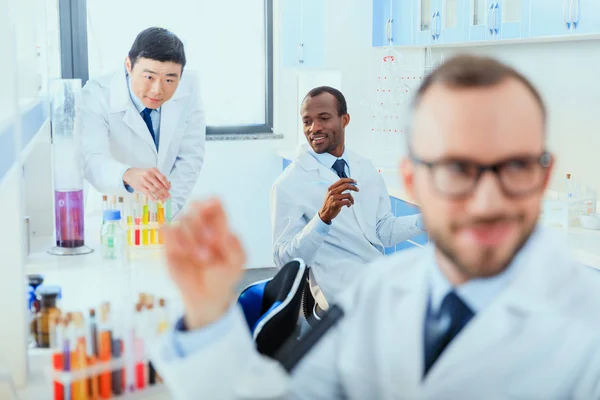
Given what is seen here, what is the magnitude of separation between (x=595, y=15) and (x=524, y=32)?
50 cm

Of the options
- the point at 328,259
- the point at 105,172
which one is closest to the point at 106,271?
the point at 105,172

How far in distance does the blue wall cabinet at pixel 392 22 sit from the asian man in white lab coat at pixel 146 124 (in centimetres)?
161

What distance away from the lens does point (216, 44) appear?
5480 millimetres

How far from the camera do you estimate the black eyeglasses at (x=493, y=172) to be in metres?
0.88

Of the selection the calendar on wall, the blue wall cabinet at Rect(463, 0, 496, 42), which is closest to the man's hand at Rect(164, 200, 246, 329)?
the blue wall cabinet at Rect(463, 0, 496, 42)

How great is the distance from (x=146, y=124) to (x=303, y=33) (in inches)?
89.9

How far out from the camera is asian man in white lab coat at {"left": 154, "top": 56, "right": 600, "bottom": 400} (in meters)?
0.85

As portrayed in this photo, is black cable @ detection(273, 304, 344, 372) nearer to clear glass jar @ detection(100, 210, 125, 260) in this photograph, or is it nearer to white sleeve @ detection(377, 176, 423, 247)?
clear glass jar @ detection(100, 210, 125, 260)

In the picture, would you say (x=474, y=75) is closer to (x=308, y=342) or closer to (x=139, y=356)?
(x=308, y=342)

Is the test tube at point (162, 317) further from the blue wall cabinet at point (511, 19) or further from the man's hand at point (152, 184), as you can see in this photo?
the blue wall cabinet at point (511, 19)

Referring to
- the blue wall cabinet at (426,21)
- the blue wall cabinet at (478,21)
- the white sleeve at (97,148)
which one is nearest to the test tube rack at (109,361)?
the white sleeve at (97,148)

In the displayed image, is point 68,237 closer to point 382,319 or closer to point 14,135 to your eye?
point 14,135

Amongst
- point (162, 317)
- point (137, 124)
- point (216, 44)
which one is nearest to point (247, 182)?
point (216, 44)

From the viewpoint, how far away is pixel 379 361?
1.01 m
